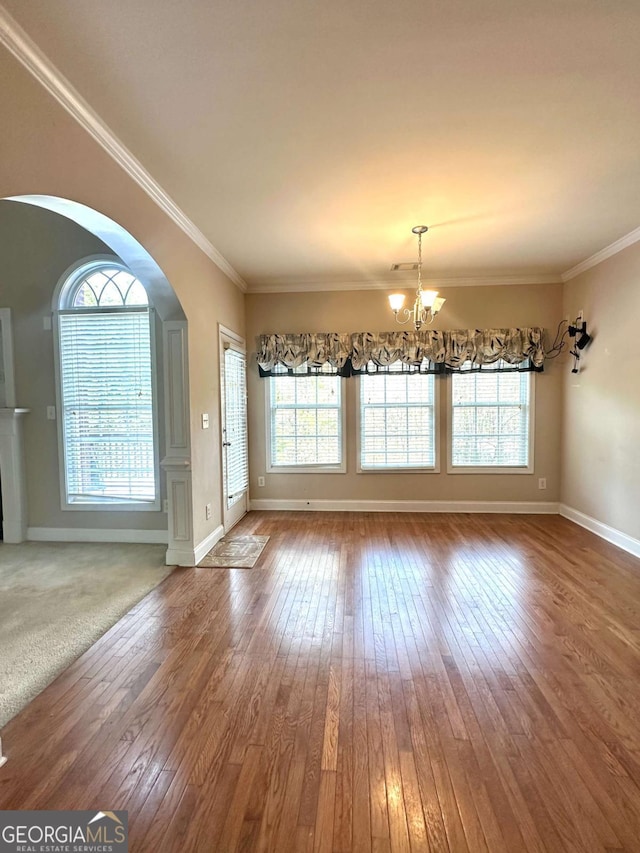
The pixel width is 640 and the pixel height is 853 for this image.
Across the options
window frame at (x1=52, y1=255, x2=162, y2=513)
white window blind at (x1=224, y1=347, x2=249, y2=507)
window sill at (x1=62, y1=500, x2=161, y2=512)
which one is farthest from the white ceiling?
window sill at (x1=62, y1=500, x2=161, y2=512)

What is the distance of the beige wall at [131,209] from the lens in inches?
66.3

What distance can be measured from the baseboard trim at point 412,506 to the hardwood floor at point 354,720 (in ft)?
6.27

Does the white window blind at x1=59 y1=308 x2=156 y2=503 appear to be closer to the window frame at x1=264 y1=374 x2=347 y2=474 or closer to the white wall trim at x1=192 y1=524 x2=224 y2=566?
the white wall trim at x1=192 y1=524 x2=224 y2=566

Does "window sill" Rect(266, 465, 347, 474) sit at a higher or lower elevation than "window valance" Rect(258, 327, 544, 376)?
lower

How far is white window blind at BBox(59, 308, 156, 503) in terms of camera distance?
4055mm

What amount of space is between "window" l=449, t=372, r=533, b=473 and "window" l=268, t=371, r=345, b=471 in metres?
1.52

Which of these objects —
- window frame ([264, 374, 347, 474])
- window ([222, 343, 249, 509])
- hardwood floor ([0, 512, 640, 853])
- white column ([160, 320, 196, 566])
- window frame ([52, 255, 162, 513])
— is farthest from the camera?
window frame ([264, 374, 347, 474])

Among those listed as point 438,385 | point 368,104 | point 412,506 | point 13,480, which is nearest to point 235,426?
point 13,480

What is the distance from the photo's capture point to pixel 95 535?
4.14 meters

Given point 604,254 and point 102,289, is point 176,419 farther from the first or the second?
point 604,254

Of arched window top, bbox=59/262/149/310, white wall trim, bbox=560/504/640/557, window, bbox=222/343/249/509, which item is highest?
arched window top, bbox=59/262/149/310

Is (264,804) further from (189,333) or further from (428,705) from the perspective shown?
(189,333)

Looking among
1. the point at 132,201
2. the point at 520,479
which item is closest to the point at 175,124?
the point at 132,201

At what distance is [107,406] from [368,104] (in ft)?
11.5
